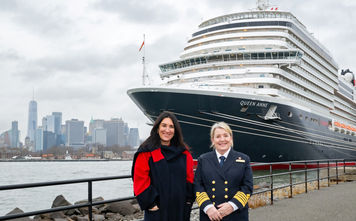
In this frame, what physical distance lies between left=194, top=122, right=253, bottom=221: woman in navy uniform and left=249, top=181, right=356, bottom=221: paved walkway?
11.1 ft

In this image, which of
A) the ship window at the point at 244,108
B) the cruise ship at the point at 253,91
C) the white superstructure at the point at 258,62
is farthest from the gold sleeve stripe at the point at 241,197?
the ship window at the point at 244,108

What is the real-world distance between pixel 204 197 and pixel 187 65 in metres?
23.1

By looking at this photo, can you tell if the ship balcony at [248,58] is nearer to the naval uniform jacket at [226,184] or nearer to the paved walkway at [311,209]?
the paved walkway at [311,209]

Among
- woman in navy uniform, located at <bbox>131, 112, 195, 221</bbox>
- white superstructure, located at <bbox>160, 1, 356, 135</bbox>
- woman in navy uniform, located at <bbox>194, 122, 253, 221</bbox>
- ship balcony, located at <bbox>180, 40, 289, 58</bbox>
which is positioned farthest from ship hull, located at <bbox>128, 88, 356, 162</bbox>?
woman in navy uniform, located at <bbox>131, 112, 195, 221</bbox>

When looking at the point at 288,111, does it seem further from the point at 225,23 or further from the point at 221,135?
the point at 221,135

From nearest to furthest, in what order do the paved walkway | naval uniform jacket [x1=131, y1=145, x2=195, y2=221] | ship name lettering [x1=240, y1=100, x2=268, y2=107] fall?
naval uniform jacket [x1=131, y1=145, x2=195, y2=221] → the paved walkway → ship name lettering [x1=240, y1=100, x2=268, y2=107]

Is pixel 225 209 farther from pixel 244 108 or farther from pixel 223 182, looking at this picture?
pixel 244 108

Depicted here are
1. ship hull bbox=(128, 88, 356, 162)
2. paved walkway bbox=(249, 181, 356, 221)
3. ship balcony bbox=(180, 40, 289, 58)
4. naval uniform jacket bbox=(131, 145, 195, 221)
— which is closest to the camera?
naval uniform jacket bbox=(131, 145, 195, 221)

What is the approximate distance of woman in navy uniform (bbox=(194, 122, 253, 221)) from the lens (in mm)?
3336

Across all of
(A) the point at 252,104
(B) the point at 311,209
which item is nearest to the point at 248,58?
(A) the point at 252,104

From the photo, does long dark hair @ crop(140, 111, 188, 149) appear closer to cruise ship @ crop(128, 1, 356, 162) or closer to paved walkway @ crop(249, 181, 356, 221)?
paved walkway @ crop(249, 181, 356, 221)

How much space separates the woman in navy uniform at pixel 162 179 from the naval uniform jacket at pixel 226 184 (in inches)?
8.4

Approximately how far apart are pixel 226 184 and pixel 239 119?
17.7 m

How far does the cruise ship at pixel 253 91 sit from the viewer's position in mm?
20312
